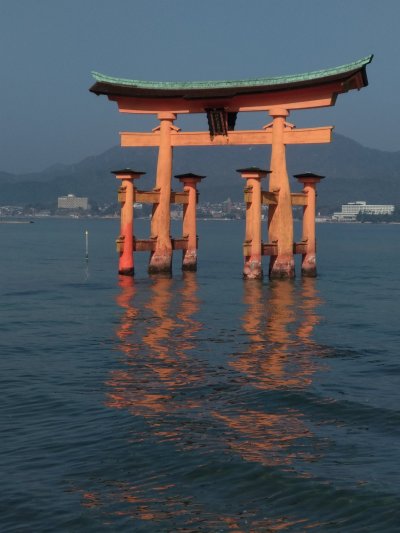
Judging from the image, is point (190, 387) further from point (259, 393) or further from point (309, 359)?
point (309, 359)

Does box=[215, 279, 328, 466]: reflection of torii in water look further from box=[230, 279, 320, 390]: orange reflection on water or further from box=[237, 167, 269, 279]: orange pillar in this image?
box=[237, 167, 269, 279]: orange pillar

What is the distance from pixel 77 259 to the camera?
71.2 m

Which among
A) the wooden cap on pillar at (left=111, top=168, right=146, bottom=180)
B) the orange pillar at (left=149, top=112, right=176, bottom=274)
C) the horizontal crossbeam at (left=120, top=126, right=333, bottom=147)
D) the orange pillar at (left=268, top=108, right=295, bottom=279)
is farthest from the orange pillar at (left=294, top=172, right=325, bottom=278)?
the wooden cap on pillar at (left=111, top=168, right=146, bottom=180)

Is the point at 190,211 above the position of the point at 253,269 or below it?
above

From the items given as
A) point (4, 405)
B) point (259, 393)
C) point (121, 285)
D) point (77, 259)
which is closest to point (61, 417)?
point (4, 405)

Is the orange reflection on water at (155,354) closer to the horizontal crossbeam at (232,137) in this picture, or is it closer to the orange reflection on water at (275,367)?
the orange reflection on water at (275,367)

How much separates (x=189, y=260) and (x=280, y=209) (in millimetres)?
7901

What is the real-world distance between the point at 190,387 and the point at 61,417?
3.39 m

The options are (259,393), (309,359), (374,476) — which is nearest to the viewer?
(374,476)

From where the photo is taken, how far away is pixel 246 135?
4347cm

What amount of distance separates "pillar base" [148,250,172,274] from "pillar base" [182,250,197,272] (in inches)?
118

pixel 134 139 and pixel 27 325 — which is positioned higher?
pixel 134 139

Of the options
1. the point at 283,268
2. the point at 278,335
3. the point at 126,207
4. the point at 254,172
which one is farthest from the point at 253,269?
the point at 278,335

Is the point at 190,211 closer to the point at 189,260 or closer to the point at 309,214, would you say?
the point at 189,260
